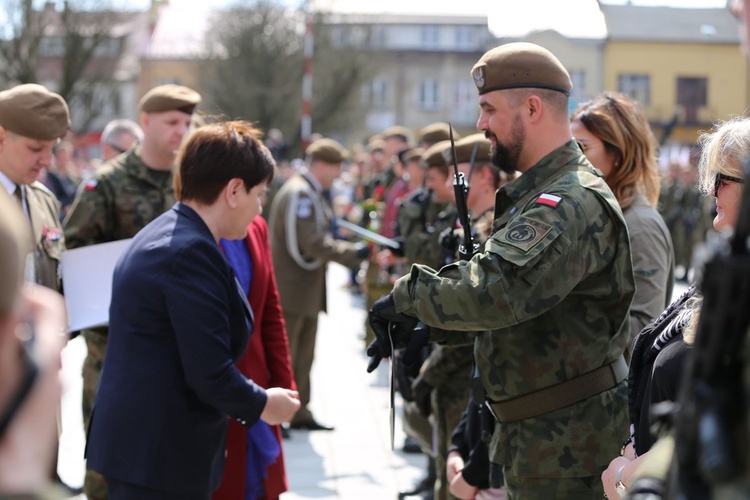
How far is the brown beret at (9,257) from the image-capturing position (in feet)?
4.17

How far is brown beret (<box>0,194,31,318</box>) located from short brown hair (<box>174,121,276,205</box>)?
206cm

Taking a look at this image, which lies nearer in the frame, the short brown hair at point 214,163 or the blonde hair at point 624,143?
the short brown hair at point 214,163

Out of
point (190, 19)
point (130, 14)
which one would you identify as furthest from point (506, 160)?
point (190, 19)

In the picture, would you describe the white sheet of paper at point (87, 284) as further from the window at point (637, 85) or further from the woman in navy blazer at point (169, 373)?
the window at point (637, 85)

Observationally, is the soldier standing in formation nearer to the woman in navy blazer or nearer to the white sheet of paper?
the white sheet of paper

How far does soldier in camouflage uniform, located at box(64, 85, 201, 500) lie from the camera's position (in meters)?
5.13

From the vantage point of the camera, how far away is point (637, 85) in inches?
2071

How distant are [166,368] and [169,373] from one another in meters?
0.02

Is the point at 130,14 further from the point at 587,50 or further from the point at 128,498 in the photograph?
the point at 128,498

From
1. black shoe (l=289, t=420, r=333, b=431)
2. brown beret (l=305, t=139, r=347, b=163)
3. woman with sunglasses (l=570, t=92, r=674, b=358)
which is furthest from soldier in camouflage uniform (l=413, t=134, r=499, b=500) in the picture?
brown beret (l=305, t=139, r=347, b=163)

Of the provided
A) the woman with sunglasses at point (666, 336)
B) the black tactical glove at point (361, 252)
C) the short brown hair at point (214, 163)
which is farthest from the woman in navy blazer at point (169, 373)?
the black tactical glove at point (361, 252)

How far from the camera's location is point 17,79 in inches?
1288

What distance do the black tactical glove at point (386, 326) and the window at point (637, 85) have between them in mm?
50628

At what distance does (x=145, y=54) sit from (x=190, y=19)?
12.5ft
